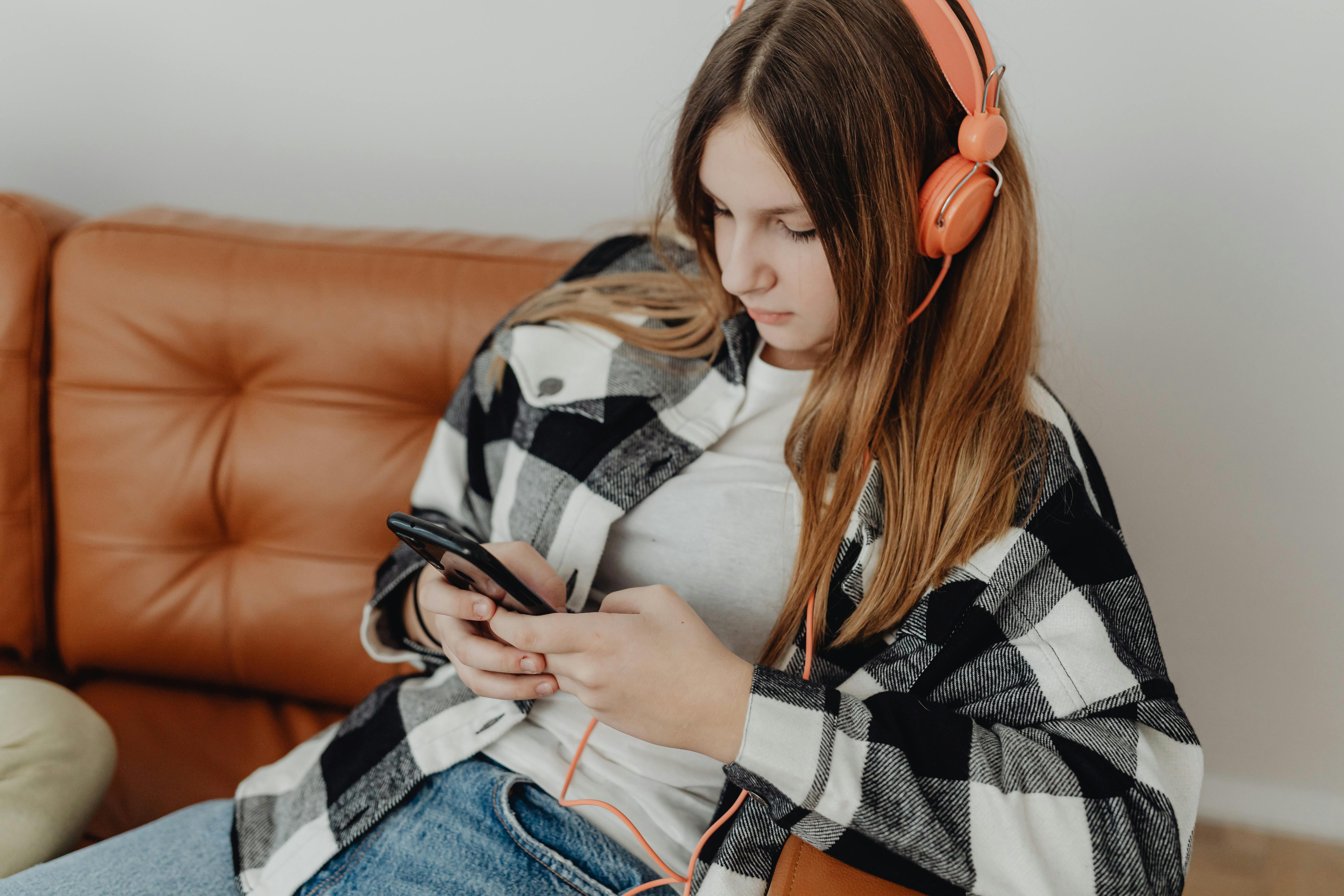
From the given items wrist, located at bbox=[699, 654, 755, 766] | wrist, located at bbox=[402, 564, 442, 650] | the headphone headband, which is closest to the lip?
the headphone headband

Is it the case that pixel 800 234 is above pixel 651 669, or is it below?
above

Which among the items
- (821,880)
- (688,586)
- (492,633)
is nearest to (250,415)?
(492,633)

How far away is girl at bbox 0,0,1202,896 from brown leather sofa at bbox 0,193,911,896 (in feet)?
0.66

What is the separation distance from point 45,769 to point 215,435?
1.46 ft

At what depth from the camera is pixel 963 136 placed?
2.42 ft

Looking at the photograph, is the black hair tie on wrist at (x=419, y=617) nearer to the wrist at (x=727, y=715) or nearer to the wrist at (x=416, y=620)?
the wrist at (x=416, y=620)

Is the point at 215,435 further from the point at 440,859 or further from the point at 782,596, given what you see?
the point at 782,596

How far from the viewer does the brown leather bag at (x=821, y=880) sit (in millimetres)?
702

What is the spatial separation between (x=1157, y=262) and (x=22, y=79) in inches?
68.0

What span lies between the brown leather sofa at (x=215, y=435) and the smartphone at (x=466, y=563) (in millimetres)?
448

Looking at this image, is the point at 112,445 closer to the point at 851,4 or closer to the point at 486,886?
the point at 486,886

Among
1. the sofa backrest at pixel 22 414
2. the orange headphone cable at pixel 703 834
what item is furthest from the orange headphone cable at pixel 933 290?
the sofa backrest at pixel 22 414

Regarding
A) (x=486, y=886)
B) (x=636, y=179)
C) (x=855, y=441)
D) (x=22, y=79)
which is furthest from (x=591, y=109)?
(x=486, y=886)

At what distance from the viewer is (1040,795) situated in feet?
2.34
